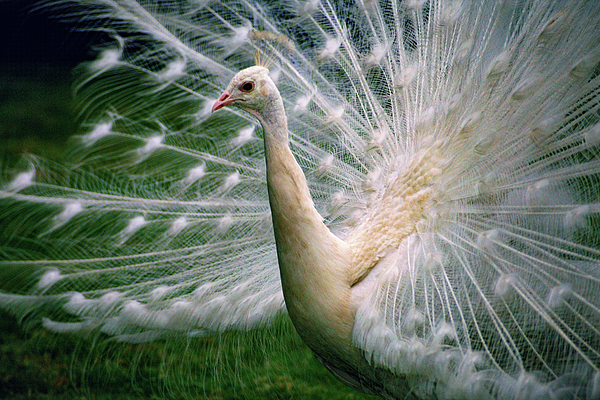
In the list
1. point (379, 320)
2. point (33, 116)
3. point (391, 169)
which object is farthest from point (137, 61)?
point (33, 116)

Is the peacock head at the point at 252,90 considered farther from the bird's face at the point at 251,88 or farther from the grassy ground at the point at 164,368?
the grassy ground at the point at 164,368

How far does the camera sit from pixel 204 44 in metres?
2.19

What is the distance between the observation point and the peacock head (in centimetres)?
146

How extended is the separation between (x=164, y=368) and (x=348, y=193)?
1277 millimetres

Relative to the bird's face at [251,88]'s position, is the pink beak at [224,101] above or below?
below

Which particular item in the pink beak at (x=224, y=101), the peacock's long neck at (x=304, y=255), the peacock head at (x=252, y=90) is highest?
the peacock head at (x=252, y=90)

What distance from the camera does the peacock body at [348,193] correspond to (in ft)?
4.96

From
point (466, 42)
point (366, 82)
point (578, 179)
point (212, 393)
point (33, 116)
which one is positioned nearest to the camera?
point (578, 179)

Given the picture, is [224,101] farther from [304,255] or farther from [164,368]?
[164,368]

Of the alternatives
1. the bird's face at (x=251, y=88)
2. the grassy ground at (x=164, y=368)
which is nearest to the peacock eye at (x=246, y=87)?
the bird's face at (x=251, y=88)

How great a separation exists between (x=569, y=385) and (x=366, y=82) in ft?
4.30

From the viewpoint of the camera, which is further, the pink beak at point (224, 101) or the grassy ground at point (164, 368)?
the grassy ground at point (164, 368)

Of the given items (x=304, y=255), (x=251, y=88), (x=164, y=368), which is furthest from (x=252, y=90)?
(x=164, y=368)

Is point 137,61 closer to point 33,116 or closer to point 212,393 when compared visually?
point 212,393
